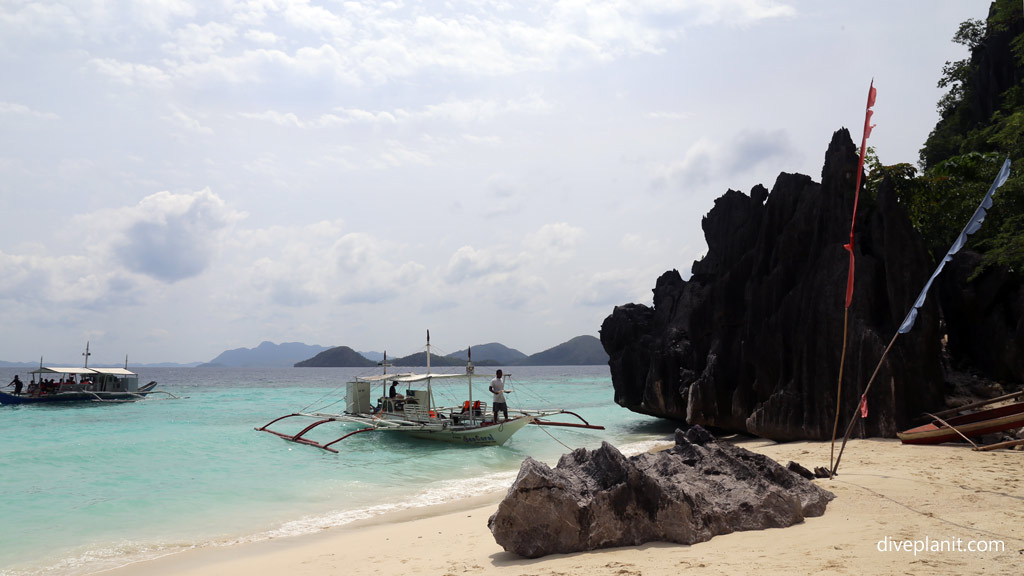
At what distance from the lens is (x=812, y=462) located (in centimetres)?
1359

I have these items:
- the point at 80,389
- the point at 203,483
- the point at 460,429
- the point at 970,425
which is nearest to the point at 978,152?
the point at 970,425

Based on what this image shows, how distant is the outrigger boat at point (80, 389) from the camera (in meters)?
52.0

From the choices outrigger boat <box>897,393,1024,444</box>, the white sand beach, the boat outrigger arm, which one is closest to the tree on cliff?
outrigger boat <box>897,393,1024,444</box>

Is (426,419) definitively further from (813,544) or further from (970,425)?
(813,544)

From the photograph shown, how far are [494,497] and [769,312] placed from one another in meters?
12.4

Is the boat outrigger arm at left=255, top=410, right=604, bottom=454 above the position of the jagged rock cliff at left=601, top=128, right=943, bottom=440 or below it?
below

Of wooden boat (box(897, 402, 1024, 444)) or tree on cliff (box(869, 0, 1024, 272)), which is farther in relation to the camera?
tree on cliff (box(869, 0, 1024, 272))

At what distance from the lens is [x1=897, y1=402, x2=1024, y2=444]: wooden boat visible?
40.5 ft

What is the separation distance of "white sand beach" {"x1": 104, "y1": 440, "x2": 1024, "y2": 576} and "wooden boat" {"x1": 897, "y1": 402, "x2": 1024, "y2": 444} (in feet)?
1.93

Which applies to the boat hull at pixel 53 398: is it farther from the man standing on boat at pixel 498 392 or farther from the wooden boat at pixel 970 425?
the wooden boat at pixel 970 425

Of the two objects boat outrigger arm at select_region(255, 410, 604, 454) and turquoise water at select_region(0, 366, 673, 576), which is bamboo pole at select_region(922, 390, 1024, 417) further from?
boat outrigger arm at select_region(255, 410, 604, 454)

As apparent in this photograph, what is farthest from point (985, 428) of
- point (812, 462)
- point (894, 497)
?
point (894, 497)

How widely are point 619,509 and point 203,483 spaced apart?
50.8ft

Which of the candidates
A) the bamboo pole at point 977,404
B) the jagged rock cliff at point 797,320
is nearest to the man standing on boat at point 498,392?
the jagged rock cliff at point 797,320
